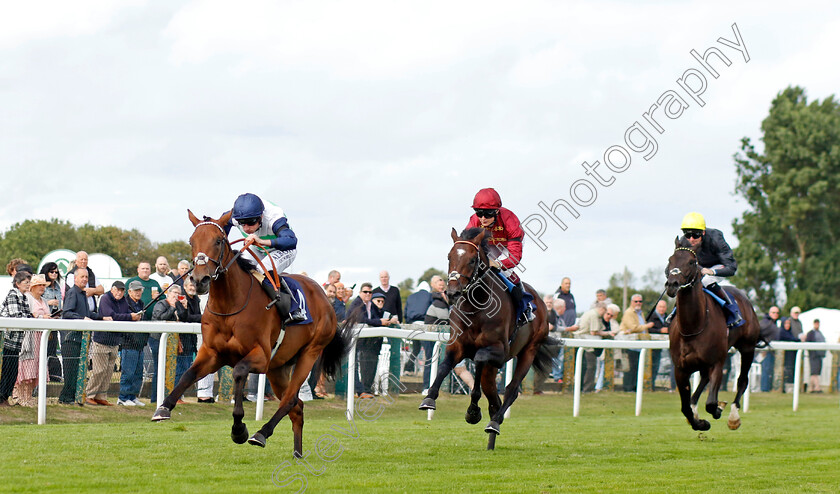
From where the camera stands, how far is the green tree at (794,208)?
145 feet

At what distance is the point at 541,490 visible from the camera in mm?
5918

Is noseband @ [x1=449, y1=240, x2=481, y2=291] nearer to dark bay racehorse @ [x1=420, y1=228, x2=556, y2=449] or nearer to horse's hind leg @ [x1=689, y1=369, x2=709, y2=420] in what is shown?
dark bay racehorse @ [x1=420, y1=228, x2=556, y2=449]

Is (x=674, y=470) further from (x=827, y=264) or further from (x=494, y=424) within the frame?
(x=827, y=264)

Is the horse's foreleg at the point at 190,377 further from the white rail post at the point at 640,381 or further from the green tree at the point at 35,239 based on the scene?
the green tree at the point at 35,239

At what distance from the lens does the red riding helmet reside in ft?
26.7

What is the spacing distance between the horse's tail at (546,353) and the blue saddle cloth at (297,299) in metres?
2.56

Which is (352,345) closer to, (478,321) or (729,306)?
(478,321)

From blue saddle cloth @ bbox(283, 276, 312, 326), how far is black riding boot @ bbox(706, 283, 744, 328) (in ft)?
14.5

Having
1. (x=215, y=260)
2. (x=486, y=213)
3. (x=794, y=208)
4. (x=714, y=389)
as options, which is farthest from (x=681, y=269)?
(x=794, y=208)

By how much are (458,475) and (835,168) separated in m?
42.9

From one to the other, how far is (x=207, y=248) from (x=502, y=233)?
297 centimetres

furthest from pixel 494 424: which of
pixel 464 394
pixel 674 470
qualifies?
pixel 464 394

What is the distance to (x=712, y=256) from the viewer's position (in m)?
9.73

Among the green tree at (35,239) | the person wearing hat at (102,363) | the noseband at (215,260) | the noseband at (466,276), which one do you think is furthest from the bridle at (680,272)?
the green tree at (35,239)
